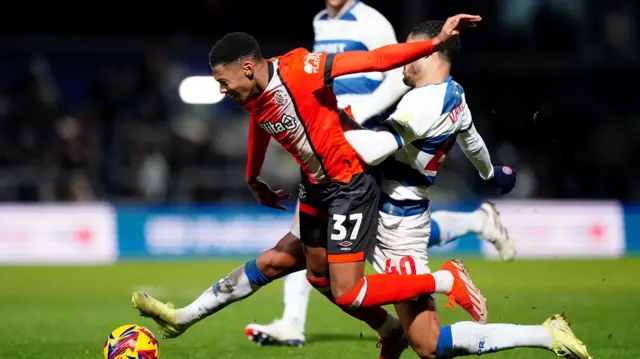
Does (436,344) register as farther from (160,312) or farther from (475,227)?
(475,227)

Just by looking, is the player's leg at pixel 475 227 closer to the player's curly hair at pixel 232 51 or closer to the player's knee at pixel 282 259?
the player's knee at pixel 282 259

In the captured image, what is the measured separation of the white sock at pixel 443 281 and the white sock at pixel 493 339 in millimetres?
209

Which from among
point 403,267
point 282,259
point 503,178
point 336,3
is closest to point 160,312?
point 282,259

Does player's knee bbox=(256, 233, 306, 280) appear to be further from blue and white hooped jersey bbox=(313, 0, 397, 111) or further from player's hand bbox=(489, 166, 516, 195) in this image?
blue and white hooped jersey bbox=(313, 0, 397, 111)

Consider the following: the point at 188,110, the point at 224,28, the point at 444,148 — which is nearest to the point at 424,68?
the point at 444,148

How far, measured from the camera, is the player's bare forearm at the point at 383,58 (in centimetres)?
517

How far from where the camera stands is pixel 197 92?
18250mm

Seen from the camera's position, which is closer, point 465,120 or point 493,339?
point 493,339

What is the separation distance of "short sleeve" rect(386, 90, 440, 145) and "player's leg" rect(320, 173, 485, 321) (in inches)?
13.9

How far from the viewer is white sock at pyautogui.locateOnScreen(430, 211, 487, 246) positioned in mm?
7480

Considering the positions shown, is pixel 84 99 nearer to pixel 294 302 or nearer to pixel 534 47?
pixel 534 47

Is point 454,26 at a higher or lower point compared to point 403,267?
higher

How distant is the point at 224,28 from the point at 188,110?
83.2 inches

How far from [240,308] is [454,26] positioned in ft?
19.3
